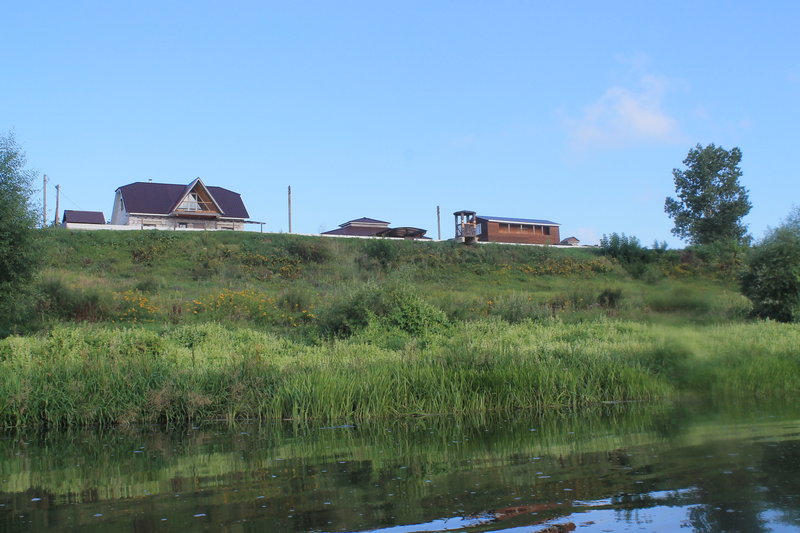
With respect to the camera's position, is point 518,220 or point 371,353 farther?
point 518,220

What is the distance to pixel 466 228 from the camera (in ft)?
195

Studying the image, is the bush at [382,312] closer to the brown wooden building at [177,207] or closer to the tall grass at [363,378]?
the tall grass at [363,378]

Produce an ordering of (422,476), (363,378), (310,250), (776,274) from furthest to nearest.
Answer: (310,250) < (776,274) < (363,378) < (422,476)

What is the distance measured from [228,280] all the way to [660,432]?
104ft

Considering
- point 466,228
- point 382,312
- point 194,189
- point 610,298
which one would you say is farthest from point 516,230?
point 382,312

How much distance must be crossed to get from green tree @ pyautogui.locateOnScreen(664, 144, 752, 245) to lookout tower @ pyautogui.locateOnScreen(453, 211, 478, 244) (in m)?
23.7

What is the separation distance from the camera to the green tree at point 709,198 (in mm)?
69250

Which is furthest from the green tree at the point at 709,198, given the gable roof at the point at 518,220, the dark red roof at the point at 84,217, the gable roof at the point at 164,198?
the dark red roof at the point at 84,217

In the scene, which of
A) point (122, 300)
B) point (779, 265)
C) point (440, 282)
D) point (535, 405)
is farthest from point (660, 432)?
point (440, 282)

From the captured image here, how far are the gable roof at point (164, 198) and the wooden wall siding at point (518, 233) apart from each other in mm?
22830

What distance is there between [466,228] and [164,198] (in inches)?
1103

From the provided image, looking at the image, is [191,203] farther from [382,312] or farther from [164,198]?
[382,312]

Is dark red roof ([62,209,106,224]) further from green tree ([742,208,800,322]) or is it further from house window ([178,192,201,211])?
green tree ([742,208,800,322])

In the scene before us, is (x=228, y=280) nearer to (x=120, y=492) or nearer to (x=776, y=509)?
(x=120, y=492)
